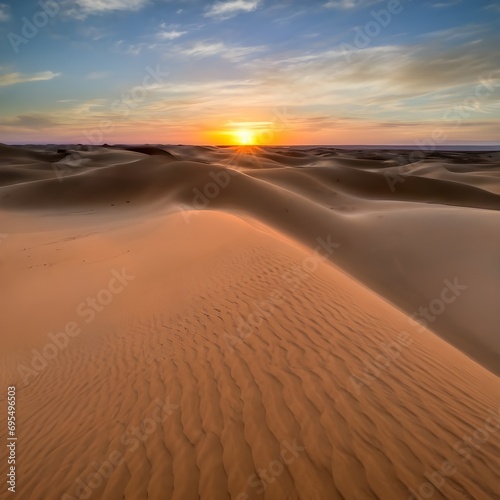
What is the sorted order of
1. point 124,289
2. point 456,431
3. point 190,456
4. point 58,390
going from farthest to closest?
1. point 124,289
2. point 58,390
3. point 456,431
4. point 190,456

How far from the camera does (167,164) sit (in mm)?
26188

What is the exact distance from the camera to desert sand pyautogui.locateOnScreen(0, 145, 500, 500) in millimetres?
2814

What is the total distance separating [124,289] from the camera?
7824 mm

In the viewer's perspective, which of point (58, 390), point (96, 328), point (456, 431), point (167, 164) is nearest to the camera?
point (456, 431)

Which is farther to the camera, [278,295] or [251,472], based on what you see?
[278,295]

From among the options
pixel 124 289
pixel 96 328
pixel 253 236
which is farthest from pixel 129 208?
pixel 96 328

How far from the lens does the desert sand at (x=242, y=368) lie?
281cm

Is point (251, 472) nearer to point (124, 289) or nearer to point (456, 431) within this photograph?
point (456, 431)

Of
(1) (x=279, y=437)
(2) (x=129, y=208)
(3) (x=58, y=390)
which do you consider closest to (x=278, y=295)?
(1) (x=279, y=437)

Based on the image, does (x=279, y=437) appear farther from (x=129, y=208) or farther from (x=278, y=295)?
(x=129, y=208)

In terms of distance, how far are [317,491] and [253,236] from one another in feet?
28.4

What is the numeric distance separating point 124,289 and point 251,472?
600 cm

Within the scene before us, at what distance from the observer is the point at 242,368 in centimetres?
416

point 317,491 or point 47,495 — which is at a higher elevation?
point 317,491
